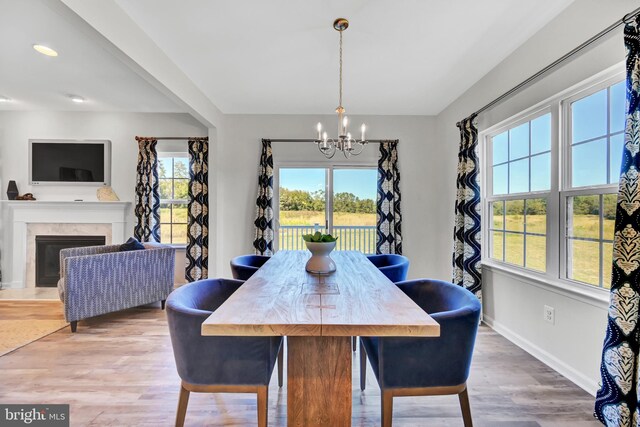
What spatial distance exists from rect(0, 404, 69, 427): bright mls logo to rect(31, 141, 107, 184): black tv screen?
349 cm

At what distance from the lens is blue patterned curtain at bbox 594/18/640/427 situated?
4.73ft

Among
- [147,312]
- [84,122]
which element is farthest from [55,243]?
[147,312]

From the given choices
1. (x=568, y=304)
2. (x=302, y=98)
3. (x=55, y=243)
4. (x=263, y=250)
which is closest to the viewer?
(x=568, y=304)

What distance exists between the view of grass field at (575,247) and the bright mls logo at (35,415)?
11.1ft

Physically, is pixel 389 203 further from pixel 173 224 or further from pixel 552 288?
pixel 173 224

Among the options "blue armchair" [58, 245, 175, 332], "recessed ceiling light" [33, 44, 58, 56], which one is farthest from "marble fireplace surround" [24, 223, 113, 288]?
"recessed ceiling light" [33, 44, 58, 56]

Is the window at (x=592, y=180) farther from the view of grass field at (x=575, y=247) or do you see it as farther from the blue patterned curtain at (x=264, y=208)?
the blue patterned curtain at (x=264, y=208)

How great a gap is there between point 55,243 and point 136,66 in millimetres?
3609

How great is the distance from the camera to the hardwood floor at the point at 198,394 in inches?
66.0

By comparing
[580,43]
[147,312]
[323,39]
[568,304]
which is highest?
[323,39]

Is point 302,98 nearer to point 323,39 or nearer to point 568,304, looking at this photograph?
point 323,39

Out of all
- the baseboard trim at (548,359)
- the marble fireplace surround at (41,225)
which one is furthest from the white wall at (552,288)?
the marble fireplace surround at (41,225)

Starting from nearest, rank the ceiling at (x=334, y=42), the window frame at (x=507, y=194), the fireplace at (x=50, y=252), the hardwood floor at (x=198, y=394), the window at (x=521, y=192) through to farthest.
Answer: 1. the hardwood floor at (x=198, y=394)
2. the ceiling at (x=334, y=42)
3. the window frame at (x=507, y=194)
4. the window at (x=521, y=192)
5. the fireplace at (x=50, y=252)

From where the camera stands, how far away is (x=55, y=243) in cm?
433
